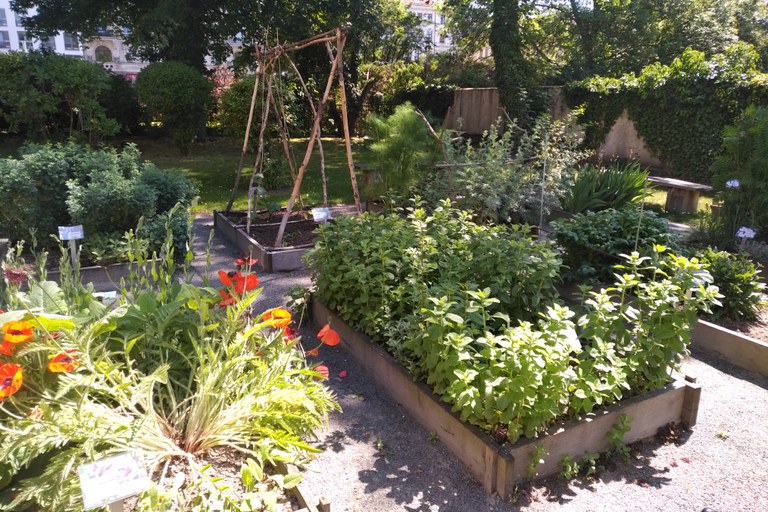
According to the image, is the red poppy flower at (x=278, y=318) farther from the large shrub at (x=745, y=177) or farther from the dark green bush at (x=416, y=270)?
the large shrub at (x=745, y=177)

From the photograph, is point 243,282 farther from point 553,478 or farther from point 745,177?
point 745,177

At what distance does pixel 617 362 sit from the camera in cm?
259

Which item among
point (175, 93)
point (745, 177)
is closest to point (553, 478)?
point (745, 177)

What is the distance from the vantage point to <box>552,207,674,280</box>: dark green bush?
14.5ft

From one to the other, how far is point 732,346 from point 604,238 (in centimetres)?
129

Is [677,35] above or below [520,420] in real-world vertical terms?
above

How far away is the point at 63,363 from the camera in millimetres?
1825

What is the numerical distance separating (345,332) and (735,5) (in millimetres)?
19769

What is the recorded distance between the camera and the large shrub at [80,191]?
470 cm

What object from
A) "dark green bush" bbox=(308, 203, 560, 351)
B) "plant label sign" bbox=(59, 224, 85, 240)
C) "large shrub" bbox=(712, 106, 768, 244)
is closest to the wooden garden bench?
"large shrub" bbox=(712, 106, 768, 244)

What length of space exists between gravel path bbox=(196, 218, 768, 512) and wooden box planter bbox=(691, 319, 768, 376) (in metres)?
0.33

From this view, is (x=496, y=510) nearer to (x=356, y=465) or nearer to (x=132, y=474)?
(x=356, y=465)

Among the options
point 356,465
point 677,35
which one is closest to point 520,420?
point 356,465

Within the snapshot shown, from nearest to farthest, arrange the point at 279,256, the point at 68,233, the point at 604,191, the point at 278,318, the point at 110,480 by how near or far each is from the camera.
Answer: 1. the point at 110,480
2. the point at 278,318
3. the point at 68,233
4. the point at 279,256
5. the point at 604,191
